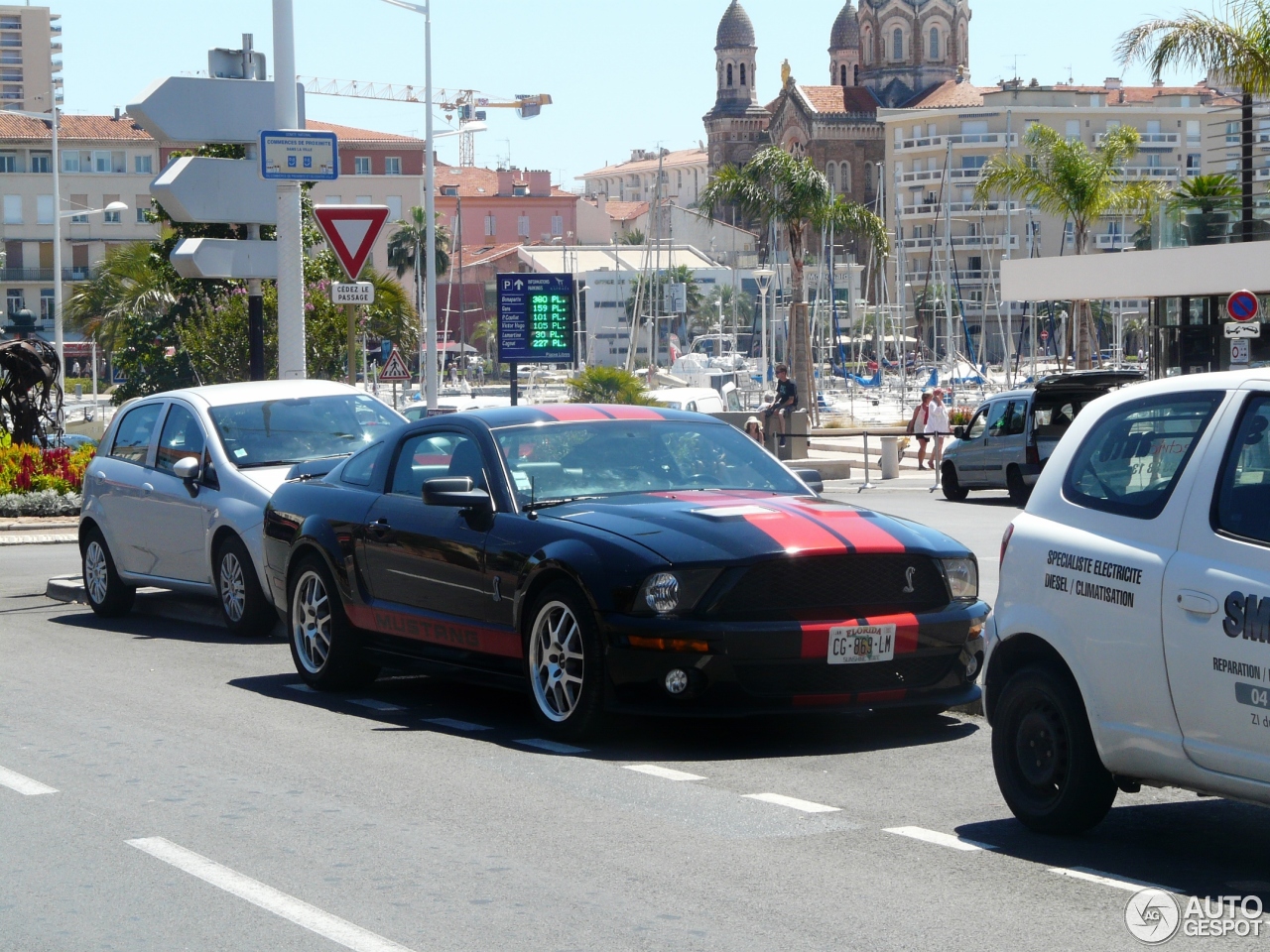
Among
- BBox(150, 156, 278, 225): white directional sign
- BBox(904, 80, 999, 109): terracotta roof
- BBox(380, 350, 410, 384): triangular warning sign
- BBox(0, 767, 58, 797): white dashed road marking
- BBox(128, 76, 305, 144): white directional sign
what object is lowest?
BBox(0, 767, 58, 797): white dashed road marking

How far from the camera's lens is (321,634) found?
10203mm

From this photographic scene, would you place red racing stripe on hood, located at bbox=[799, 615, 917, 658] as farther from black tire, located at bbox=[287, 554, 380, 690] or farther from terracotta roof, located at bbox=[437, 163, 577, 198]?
terracotta roof, located at bbox=[437, 163, 577, 198]

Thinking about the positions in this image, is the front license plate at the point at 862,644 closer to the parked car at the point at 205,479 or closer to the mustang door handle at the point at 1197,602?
the mustang door handle at the point at 1197,602

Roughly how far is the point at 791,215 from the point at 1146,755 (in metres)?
51.6

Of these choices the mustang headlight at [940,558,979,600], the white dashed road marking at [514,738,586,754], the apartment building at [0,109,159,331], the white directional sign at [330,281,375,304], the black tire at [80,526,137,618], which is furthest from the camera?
the apartment building at [0,109,159,331]

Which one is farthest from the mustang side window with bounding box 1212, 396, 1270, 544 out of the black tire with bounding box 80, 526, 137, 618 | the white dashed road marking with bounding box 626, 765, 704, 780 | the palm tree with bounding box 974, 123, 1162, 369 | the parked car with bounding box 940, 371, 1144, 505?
the palm tree with bounding box 974, 123, 1162, 369

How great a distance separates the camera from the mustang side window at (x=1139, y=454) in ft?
19.8

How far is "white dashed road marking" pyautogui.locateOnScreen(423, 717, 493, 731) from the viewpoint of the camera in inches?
354

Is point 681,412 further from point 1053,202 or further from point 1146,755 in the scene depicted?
point 1053,202

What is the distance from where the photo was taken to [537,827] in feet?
21.9

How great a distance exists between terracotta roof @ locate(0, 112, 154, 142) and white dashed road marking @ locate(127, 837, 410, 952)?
11808 centimetres

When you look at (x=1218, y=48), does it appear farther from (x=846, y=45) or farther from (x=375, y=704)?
(x=846, y=45)

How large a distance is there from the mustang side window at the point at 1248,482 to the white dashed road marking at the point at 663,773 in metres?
2.71

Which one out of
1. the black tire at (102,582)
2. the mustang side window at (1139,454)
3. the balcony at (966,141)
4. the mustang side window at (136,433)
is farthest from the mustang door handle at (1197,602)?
the balcony at (966,141)
